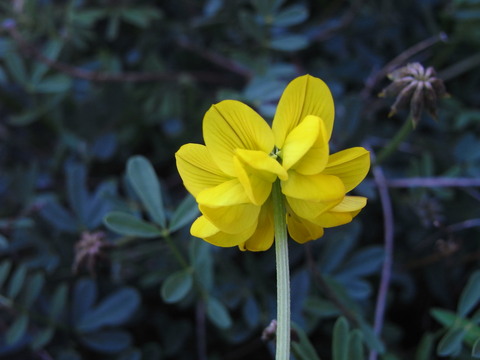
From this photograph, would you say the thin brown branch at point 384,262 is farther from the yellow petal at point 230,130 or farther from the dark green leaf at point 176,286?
the yellow petal at point 230,130

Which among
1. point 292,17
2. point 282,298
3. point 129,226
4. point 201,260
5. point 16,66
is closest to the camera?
point 282,298

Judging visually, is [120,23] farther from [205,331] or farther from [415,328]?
[415,328]

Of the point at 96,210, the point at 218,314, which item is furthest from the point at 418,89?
the point at 96,210

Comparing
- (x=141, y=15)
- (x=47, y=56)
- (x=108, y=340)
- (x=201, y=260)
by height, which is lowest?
(x=108, y=340)

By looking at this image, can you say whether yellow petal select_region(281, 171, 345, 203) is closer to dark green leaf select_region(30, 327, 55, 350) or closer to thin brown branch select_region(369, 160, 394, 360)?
thin brown branch select_region(369, 160, 394, 360)

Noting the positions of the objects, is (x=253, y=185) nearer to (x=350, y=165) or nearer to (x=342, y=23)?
(x=350, y=165)

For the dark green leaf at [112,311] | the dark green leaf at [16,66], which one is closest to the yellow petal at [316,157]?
the dark green leaf at [112,311]
